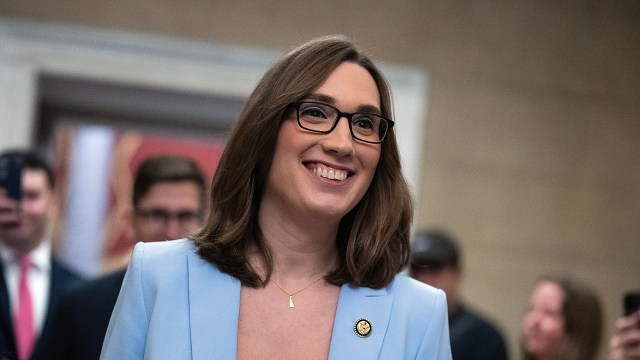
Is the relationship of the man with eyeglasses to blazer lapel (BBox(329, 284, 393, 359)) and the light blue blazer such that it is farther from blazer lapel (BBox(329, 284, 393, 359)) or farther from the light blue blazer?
blazer lapel (BBox(329, 284, 393, 359))

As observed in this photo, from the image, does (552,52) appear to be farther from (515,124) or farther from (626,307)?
(626,307)

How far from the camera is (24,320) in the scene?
4754mm

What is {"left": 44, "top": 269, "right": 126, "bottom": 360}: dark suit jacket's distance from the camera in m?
3.63

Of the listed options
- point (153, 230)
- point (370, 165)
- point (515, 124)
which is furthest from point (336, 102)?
point (515, 124)

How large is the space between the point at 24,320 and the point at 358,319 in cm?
246

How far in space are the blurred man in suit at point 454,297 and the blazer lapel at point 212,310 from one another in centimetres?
233

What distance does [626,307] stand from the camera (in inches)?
132

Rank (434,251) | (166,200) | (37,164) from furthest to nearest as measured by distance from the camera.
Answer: (434,251) < (37,164) < (166,200)

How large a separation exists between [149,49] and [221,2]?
1.73 feet

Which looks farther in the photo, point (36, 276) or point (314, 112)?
point (36, 276)

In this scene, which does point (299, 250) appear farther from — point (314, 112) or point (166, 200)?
point (166, 200)

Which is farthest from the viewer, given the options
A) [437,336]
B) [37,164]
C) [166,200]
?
[37,164]

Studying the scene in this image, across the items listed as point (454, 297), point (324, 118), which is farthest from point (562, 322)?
point (324, 118)

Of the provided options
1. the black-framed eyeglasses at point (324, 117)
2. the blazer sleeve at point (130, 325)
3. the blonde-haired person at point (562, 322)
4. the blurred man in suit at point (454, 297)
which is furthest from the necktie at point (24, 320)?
the black-framed eyeglasses at point (324, 117)
